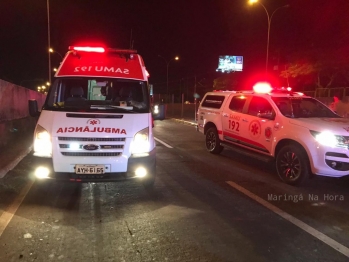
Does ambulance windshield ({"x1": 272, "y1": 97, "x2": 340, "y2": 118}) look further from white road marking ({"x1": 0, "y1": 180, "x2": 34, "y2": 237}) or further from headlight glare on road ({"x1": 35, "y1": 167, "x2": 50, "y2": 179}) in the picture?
white road marking ({"x1": 0, "y1": 180, "x2": 34, "y2": 237})

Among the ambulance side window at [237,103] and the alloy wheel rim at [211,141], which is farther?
the alloy wheel rim at [211,141]

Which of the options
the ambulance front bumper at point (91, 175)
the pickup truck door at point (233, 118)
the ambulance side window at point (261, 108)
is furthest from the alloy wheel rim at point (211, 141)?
the ambulance front bumper at point (91, 175)

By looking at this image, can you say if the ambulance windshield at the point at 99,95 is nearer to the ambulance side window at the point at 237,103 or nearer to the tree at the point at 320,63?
the ambulance side window at the point at 237,103

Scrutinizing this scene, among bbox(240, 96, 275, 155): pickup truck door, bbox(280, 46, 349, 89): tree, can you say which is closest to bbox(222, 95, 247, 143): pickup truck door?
bbox(240, 96, 275, 155): pickup truck door

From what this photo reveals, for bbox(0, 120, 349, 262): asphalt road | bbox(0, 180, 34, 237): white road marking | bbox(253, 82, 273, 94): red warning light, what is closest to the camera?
bbox(0, 120, 349, 262): asphalt road

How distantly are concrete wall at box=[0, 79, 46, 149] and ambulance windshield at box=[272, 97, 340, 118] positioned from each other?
25.2 ft

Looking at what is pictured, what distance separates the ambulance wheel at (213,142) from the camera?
10641 mm

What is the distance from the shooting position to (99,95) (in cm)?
749

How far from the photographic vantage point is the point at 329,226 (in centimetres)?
508

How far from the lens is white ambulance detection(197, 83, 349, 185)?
22.1 feet

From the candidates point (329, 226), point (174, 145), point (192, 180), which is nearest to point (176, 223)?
point (329, 226)

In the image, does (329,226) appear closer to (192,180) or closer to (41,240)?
(192,180)

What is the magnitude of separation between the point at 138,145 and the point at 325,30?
1163 inches

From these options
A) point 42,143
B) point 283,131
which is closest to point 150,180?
point 42,143
